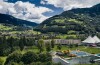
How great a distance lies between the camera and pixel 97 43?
536ft

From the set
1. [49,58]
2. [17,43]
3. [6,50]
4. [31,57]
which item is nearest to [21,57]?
[31,57]

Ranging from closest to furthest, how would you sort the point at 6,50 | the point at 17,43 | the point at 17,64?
the point at 17,64 < the point at 6,50 < the point at 17,43

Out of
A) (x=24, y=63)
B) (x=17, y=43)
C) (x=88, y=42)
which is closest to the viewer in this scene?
(x=24, y=63)

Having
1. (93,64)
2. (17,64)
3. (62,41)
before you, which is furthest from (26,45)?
(17,64)

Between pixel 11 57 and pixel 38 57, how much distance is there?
7.70 m

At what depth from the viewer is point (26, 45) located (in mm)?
139375

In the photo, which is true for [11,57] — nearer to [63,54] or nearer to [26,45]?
[63,54]

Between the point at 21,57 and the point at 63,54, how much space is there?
3519 cm

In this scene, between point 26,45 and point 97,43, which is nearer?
point 26,45

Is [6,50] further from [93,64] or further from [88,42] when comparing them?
[88,42]

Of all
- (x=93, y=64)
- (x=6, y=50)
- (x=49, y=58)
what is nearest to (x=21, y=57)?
(x=49, y=58)

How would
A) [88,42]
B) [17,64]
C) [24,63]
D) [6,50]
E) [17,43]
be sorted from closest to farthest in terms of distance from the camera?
[17,64]
[24,63]
[6,50]
[17,43]
[88,42]

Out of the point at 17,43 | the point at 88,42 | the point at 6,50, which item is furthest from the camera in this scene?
the point at 88,42

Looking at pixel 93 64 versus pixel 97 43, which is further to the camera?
pixel 97 43
